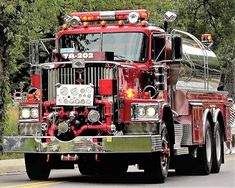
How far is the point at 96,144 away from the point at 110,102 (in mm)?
894

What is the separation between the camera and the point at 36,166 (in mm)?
14086

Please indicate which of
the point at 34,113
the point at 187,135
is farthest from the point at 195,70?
the point at 34,113

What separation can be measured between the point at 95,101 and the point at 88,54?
3.32ft

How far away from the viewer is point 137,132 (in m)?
13.2

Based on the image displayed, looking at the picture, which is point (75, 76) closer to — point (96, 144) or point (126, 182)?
point (96, 144)

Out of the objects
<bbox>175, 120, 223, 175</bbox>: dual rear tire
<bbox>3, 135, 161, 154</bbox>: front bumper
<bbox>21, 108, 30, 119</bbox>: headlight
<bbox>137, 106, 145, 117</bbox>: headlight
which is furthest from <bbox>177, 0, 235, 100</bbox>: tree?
<bbox>3, 135, 161, 154</bbox>: front bumper

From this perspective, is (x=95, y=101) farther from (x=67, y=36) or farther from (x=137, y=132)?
(x=67, y=36)

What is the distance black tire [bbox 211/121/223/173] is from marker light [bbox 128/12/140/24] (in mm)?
3797

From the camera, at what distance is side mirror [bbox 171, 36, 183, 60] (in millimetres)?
14320

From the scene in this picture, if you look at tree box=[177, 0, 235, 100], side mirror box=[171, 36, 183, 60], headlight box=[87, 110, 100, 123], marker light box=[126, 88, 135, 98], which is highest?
tree box=[177, 0, 235, 100]

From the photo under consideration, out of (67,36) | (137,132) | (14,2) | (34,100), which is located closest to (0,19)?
(14,2)

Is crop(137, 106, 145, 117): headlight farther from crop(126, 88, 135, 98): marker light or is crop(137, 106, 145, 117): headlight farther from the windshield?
the windshield

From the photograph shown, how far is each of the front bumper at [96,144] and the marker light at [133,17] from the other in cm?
274

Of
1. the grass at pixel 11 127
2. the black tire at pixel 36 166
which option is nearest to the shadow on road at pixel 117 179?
the black tire at pixel 36 166
